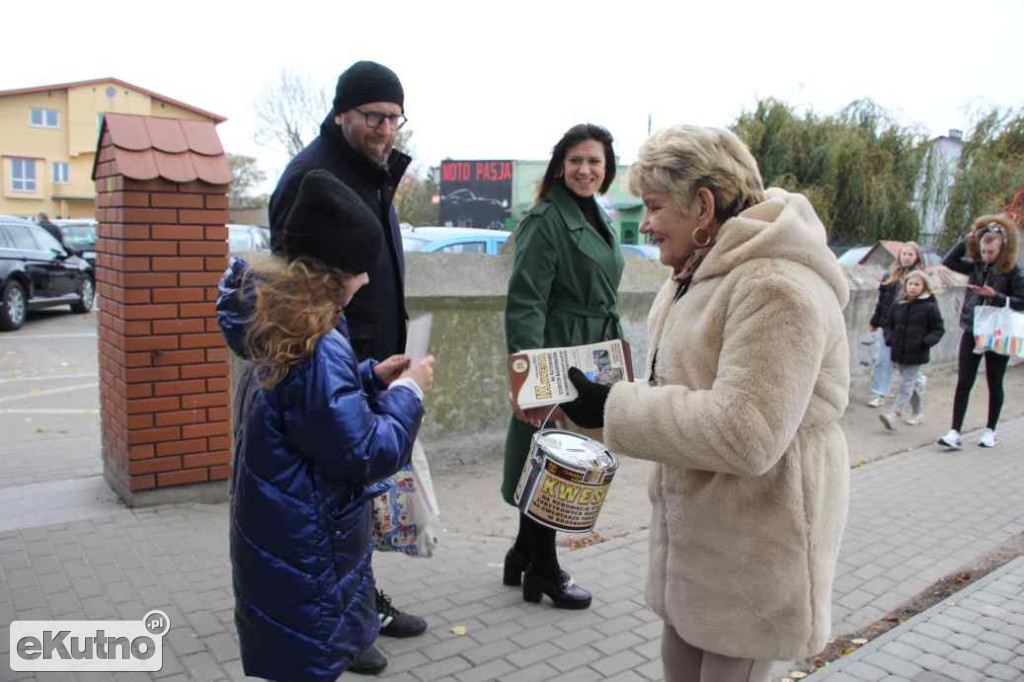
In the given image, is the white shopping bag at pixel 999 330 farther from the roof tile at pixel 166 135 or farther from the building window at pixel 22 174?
the building window at pixel 22 174

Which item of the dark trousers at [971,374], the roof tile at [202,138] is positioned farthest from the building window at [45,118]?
the dark trousers at [971,374]

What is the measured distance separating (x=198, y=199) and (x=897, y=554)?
14.1 ft

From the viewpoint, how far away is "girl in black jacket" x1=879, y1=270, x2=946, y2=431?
24.0ft

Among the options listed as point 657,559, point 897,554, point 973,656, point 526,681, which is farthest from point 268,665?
point 897,554

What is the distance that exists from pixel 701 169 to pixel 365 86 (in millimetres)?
1432

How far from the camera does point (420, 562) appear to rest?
405 centimetres

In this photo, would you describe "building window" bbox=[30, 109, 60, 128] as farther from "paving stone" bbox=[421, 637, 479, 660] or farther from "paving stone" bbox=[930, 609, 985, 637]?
"paving stone" bbox=[930, 609, 985, 637]

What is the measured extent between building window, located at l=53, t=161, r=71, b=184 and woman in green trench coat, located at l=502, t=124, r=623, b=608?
186 ft

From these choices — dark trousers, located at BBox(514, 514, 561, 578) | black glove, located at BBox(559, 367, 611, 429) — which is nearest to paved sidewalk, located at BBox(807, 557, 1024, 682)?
dark trousers, located at BBox(514, 514, 561, 578)

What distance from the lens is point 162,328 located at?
4.30 metres

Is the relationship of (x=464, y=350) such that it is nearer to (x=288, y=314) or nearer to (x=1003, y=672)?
(x=1003, y=672)

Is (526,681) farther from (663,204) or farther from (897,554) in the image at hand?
(897,554)

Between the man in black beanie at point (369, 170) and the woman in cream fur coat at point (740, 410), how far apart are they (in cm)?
122

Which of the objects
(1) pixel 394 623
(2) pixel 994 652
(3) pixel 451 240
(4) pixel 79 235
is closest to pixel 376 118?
(1) pixel 394 623
